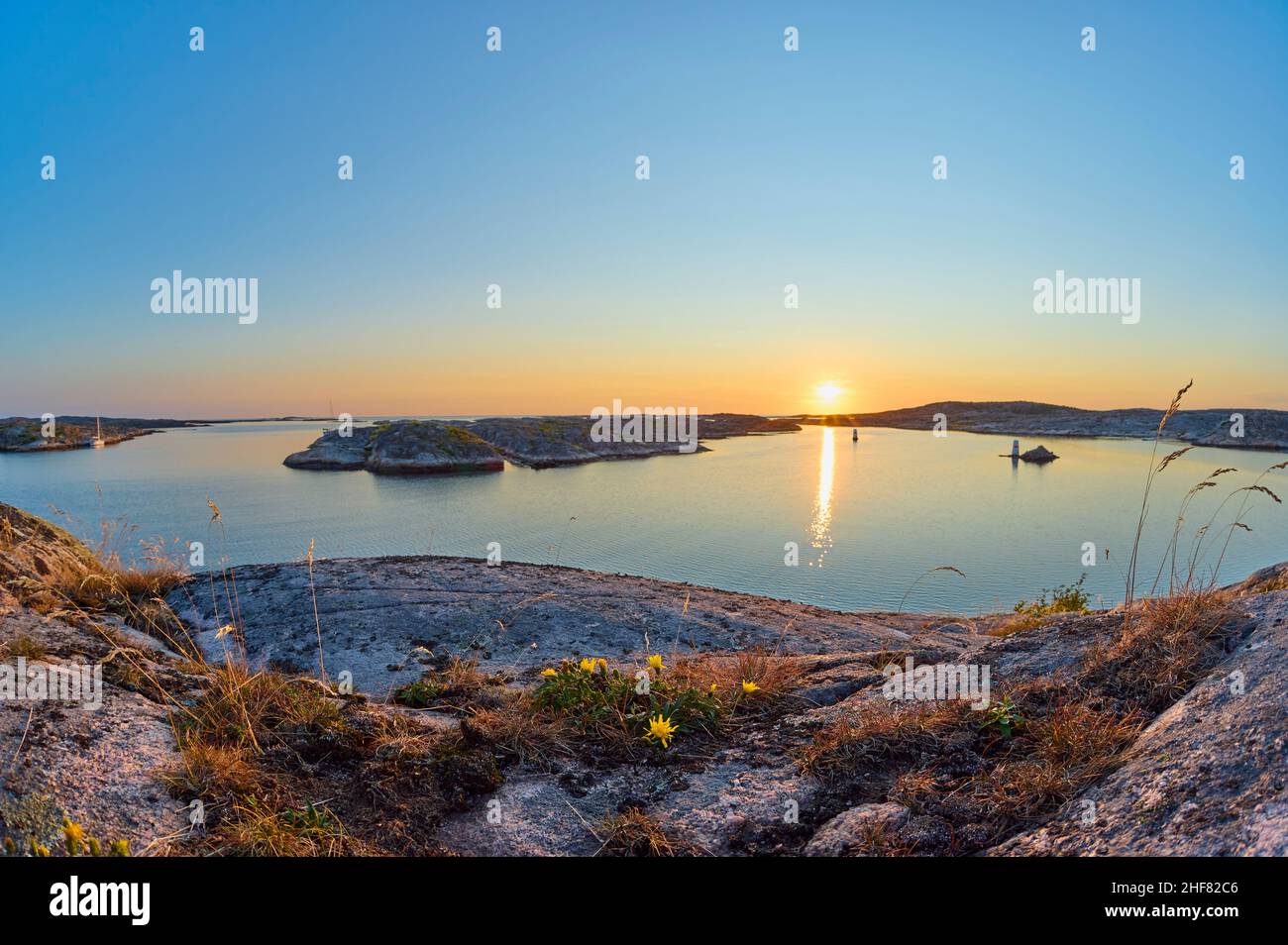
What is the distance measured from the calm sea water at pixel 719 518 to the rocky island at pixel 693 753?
7.44m

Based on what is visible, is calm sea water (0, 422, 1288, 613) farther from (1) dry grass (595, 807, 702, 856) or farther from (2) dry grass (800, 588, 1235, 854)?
(2) dry grass (800, 588, 1235, 854)

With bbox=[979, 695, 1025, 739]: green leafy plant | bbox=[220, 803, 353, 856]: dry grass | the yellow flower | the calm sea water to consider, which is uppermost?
bbox=[979, 695, 1025, 739]: green leafy plant

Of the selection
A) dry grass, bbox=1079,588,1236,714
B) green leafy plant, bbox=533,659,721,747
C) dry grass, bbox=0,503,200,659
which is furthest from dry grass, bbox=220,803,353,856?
dry grass, bbox=1079,588,1236,714

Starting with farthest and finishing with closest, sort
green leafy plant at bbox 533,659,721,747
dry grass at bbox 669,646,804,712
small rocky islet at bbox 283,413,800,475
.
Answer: small rocky islet at bbox 283,413,800,475, dry grass at bbox 669,646,804,712, green leafy plant at bbox 533,659,721,747

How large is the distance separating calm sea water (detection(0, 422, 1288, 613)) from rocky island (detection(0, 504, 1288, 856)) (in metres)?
7.44

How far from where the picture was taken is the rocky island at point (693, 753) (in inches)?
115

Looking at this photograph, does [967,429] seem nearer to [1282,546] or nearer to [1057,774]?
[1282,546]

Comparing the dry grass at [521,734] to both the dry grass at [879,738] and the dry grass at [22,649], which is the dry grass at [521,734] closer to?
the dry grass at [879,738]

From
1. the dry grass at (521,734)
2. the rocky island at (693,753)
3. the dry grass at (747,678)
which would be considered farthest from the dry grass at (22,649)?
the dry grass at (747,678)

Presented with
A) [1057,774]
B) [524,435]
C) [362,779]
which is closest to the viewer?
[1057,774]

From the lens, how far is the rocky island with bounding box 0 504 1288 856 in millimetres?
2918
